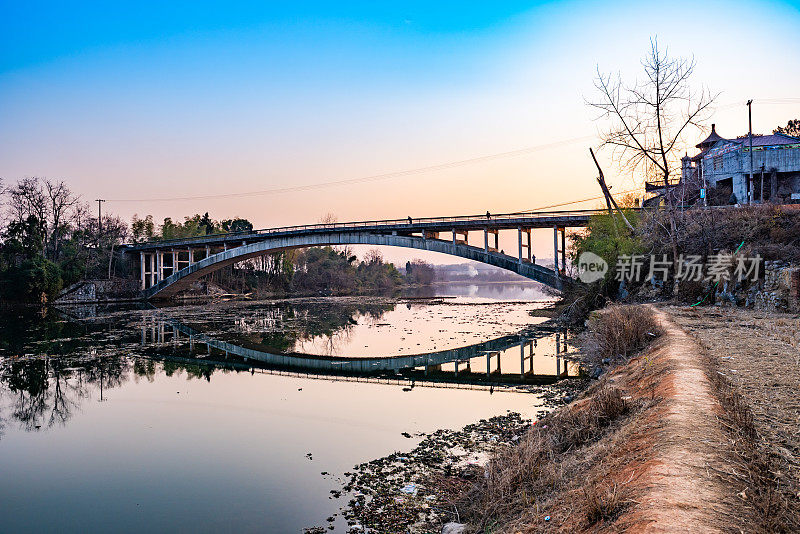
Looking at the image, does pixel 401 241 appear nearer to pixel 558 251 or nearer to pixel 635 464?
pixel 558 251

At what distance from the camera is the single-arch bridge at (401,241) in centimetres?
3728

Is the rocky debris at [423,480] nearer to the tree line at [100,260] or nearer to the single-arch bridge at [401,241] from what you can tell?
the single-arch bridge at [401,241]

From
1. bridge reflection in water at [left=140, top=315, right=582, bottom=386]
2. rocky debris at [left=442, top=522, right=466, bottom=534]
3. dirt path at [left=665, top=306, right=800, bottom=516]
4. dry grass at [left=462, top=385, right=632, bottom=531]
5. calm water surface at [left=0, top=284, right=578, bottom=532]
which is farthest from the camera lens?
bridge reflection in water at [left=140, top=315, right=582, bottom=386]

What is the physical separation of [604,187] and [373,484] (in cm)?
2669

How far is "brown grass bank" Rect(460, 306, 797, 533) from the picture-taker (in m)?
3.66

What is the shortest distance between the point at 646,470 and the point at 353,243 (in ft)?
143

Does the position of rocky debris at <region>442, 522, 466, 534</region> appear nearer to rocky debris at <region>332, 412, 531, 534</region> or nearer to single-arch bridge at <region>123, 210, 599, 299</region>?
rocky debris at <region>332, 412, 531, 534</region>

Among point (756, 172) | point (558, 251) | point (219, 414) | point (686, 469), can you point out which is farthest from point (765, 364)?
point (756, 172)

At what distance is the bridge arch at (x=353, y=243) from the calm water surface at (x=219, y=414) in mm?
13330

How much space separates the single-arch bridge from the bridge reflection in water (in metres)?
13.9

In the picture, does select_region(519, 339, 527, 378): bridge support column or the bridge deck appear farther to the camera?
the bridge deck

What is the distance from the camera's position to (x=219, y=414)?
12.0 meters

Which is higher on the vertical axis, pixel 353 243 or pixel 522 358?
pixel 353 243

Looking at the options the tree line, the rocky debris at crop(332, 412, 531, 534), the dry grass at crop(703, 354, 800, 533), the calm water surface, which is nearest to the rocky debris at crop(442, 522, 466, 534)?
the rocky debris at crop(332, 412, 531, 534)
